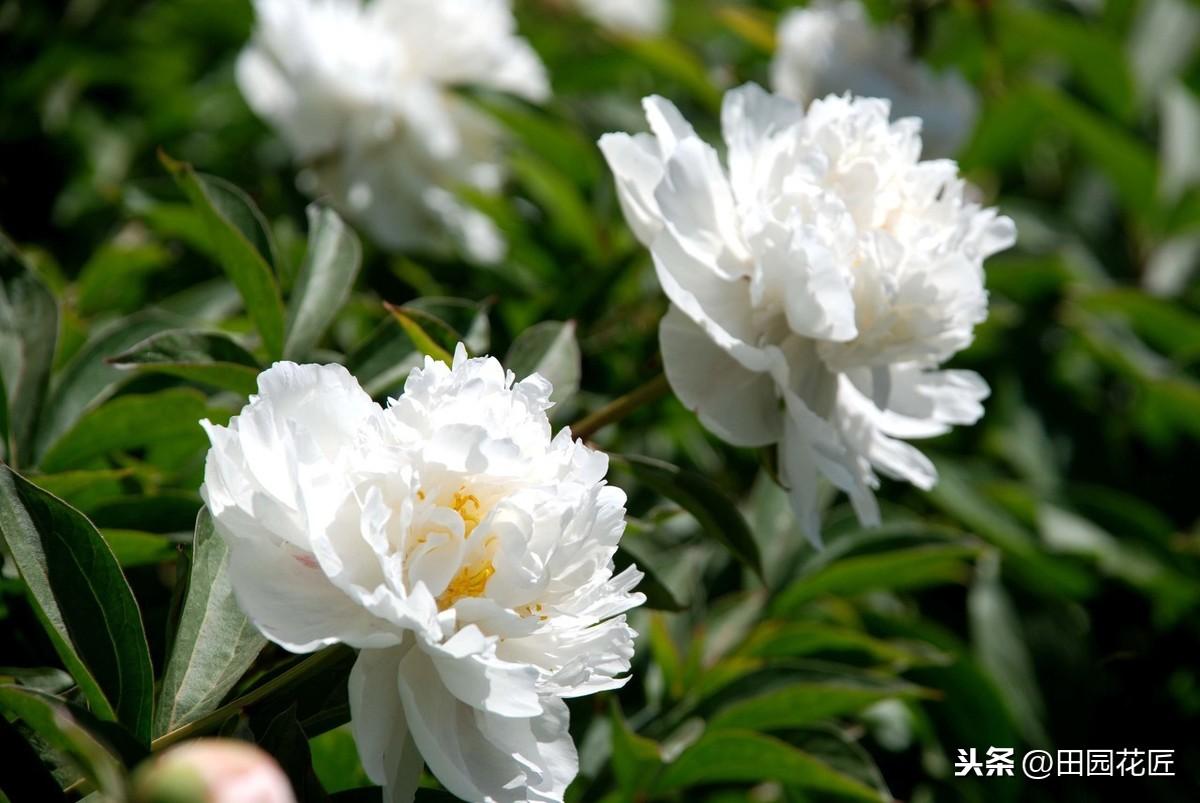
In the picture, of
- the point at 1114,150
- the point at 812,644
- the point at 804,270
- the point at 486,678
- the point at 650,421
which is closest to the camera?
the point at 486,678

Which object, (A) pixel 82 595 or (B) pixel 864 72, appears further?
(B) pixel 864 72

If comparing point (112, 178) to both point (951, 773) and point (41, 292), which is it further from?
point (951, 773)

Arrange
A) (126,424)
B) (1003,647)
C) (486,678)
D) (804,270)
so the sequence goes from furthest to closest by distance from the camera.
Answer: (1003,647), (126,424), (804,270), (486,678)

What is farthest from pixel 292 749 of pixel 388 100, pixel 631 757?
pixel 388 100

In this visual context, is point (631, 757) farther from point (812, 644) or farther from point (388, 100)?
point (388, 100)

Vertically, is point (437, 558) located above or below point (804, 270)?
below

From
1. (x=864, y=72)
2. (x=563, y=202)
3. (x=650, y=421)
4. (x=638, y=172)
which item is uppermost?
(x=638, y=172)

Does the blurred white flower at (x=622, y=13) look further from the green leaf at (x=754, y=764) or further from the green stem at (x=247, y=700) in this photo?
the green stem at (x=247, y=700)
